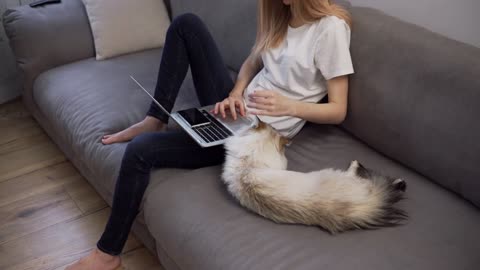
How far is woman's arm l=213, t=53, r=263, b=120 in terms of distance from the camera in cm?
149

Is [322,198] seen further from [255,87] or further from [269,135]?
[255,87]

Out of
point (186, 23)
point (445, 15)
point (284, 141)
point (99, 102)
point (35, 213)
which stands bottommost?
point (35, 213)

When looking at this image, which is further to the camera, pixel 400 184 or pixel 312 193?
pixel 400 184

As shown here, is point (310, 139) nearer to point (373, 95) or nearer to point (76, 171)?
point (373, 95)

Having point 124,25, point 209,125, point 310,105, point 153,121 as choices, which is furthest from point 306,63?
point 124,25

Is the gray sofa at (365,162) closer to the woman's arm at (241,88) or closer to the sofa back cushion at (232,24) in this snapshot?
the sofa back cushion at (232,24)

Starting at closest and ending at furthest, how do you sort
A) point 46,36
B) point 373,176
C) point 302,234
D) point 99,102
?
point 302,234 → point 373,176 → point 99,102 → point 46,36

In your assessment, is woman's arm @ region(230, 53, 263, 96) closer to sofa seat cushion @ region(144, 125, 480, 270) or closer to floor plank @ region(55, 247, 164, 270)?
sofa seat cushion @ region(144, 125, 480, 270)

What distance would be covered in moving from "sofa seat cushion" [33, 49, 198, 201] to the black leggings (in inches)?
2.3

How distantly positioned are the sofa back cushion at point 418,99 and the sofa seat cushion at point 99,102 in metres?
0.63

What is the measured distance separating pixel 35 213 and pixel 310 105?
3.70 ft

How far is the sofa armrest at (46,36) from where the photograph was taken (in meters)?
2.07

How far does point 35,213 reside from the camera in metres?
1.86

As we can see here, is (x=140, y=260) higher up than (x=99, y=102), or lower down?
lower down
